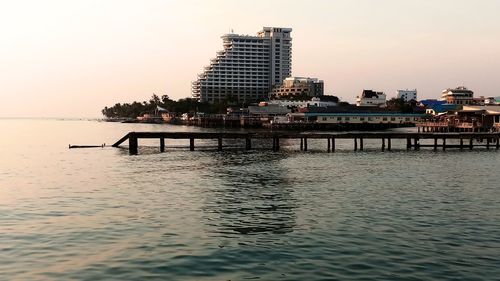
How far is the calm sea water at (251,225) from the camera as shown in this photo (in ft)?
59.8

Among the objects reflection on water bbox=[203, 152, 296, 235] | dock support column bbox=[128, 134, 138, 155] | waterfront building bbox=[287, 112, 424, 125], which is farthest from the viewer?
waterfront building bbox=[287, 112, 424, 125]

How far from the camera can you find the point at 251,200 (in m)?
33.4

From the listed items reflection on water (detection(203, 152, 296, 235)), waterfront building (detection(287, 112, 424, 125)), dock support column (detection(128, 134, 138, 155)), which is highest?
waterfront building (detection(287, 112, 424, 125))

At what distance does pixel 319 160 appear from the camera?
206 ft

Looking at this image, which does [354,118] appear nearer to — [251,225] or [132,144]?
[132,144]

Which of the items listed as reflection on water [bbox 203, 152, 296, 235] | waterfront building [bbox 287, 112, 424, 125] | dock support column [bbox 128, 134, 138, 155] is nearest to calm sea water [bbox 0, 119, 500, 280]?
reflection on water [bbox 203, 152, 296, 235]

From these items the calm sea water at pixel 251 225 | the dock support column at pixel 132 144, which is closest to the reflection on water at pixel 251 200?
the calm sea water at pixel 251 225

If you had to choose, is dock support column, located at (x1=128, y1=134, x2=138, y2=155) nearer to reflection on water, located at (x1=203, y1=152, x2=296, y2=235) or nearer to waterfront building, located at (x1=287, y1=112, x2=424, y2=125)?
reflection on water, located at (x1=203, y1=152, x2=296, y2=235)

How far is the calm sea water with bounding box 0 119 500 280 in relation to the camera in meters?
18.2

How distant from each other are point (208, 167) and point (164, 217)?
27.3m

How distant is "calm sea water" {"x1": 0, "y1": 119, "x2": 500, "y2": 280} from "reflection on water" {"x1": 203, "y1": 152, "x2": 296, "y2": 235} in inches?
4.5

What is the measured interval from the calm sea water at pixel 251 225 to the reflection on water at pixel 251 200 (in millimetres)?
115

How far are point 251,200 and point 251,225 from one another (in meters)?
7.84

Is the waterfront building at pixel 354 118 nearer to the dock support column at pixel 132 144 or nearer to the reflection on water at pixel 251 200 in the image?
the dock support column at pixel 132 144
